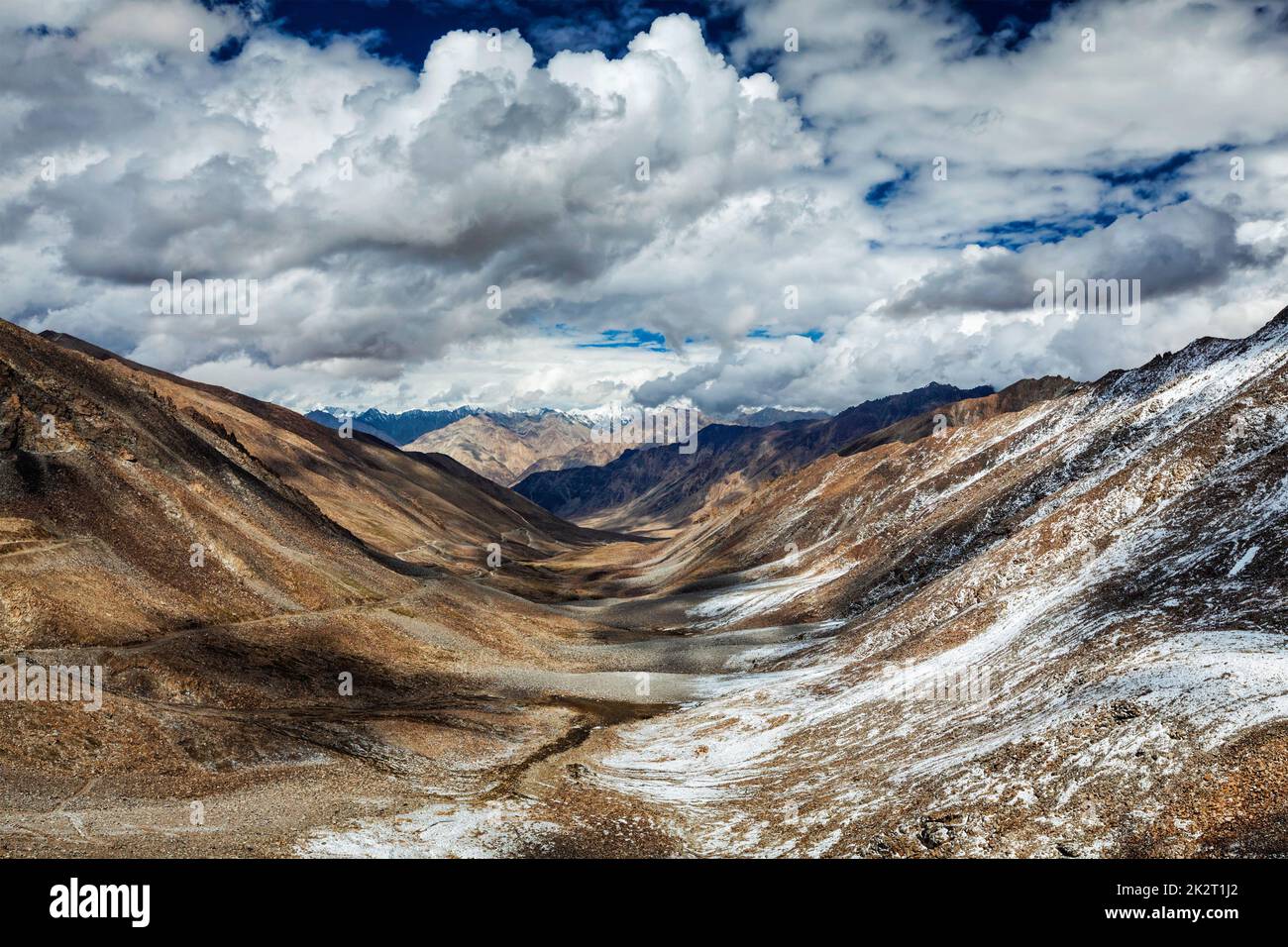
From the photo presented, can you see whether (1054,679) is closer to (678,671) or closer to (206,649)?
(678,671)

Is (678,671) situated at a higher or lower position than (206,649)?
lower

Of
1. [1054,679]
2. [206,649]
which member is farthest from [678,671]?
[1054,679]

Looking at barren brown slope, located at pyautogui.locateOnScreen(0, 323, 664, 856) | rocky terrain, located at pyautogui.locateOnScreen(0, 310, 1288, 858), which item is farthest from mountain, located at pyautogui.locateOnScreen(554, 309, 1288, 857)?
barren brown slope, located at pyautogui.locateOnScreen(0, 323, 664, 856)

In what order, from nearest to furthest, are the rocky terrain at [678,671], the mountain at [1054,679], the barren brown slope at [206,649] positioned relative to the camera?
the mountain at [1054,679] → the rocky terrain at [678,671] → the barren brown slope at [206,649]

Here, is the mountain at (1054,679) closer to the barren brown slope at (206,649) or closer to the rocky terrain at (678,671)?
the rocky terrain at (678,671)

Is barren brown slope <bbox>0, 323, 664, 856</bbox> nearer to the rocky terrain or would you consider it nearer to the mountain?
the rocky terrain

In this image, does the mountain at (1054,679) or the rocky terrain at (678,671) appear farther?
the rocky terrain at (678,671)

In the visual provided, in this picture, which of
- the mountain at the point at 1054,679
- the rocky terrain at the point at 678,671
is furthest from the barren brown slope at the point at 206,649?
the mountain at the point at 1054,679
